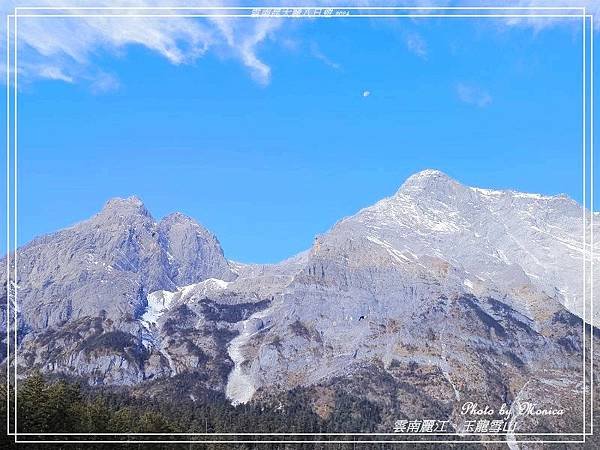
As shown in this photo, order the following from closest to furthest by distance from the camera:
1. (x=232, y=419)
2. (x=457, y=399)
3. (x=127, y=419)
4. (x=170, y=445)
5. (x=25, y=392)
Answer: (x=25, y=392) → (x=127, y=419) → (x=170, y=445) → (x=232, y=419) → (x=457, y=399)

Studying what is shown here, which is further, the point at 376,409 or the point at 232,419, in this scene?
the point at 376,409

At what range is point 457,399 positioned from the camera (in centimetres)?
19050

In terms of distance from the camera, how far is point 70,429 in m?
50.0

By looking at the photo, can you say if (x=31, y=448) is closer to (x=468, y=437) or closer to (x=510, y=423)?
(x=468, y=437)

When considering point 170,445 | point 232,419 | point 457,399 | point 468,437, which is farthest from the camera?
point 457,399

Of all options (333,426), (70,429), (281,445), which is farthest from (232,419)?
(70,429)

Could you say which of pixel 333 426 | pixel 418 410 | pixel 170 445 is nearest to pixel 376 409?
pixel 418 410

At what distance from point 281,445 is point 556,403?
80.9 meters

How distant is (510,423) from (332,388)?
52430 mm

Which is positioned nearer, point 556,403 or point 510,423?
point 510,423

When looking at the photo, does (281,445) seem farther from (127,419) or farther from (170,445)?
(127,419)

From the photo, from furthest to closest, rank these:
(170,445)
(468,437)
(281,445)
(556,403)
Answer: (556,403) → (468,437) → (281,445) → (170,445)

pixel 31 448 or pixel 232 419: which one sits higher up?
pixel 31 448

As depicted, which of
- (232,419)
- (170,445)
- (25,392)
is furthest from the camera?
(232,419)
